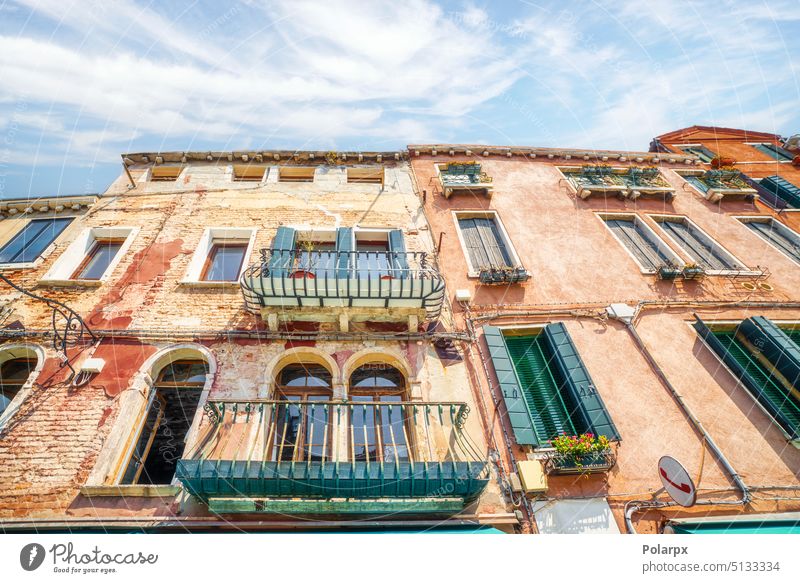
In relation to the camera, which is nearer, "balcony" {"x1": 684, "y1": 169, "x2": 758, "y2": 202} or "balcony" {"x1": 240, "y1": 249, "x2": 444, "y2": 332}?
"balcony" {"x1": 240, "y1": 249, "x2": 444, "y2": 332}

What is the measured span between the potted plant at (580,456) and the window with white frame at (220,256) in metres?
7.59

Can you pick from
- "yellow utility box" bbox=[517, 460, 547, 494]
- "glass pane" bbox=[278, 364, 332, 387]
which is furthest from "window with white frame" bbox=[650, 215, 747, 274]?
"glass pane" bbox=[278, 364, 332, 387]

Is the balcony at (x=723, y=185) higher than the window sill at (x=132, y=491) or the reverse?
higher

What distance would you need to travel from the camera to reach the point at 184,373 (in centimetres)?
725

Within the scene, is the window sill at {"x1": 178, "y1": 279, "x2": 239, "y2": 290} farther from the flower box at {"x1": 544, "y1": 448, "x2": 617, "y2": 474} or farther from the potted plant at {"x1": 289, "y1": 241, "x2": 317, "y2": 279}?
the flower box at {"x1": 544, "y1": 448, "x2": 617, "y2": 474}

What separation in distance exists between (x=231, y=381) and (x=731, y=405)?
9.69 metres

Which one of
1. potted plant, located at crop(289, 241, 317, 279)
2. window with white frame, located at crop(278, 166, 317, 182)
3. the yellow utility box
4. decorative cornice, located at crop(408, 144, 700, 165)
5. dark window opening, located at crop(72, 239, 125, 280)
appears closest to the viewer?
the yellow utility box

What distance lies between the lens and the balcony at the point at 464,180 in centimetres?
1110

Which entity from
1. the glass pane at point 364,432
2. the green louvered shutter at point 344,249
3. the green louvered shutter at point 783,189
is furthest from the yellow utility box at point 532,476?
the green louvered shutter at point 783,189

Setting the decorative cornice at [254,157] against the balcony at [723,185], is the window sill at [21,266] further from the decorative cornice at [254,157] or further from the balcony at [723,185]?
the balcony at [723,185]

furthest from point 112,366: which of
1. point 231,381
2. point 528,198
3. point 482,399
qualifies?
point 528,198

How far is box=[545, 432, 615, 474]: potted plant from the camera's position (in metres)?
5.67

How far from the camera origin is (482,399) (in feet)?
21.9

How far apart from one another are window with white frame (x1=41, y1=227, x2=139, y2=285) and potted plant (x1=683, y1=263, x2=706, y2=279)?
1425 centimetres
